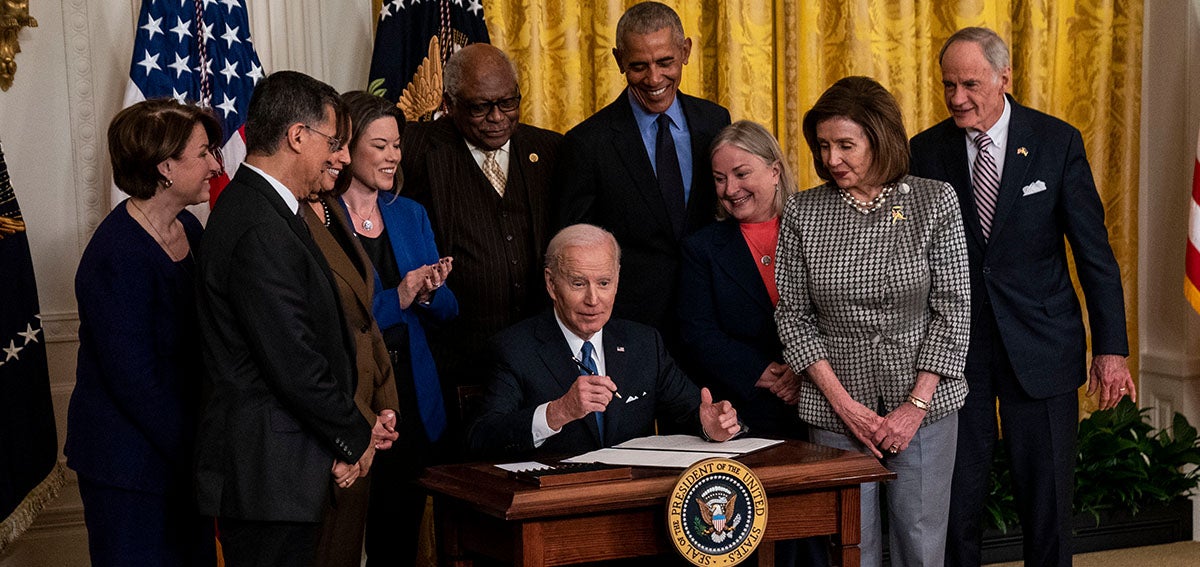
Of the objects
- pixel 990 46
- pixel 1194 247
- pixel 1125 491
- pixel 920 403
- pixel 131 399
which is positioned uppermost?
pixel 990 46

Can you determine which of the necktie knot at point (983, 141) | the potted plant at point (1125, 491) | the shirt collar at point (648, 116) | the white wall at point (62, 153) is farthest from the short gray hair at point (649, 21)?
the potted plant at point (1125, 491)

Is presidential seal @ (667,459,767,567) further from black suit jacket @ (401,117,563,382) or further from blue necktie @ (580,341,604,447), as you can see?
black suit jacket @ (401,117,563,382)

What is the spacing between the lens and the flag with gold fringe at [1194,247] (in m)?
4.91

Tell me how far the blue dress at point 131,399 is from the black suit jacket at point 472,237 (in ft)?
3.09

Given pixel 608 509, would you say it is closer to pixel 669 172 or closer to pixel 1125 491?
pixel 669 172

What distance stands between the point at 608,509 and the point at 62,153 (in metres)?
2.79

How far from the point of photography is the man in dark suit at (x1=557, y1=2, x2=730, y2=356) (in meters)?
3.90

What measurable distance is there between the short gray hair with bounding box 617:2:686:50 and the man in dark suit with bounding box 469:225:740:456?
2.73 feet

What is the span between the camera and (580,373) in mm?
3277

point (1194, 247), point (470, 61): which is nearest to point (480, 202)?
point (470, 61)

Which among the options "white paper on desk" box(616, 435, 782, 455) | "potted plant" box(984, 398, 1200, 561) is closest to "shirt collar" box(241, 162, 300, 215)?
"white paper on desk" box(616, 435, 782, 455)

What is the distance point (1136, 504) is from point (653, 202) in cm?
263

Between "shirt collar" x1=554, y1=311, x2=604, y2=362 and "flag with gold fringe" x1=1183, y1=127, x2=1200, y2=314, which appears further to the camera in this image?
"flag with gold fringe" x1=1183, y1=127, x2=1200, y2=314

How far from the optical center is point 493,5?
4992 millimetres
